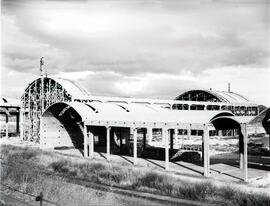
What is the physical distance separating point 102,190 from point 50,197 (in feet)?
11.5

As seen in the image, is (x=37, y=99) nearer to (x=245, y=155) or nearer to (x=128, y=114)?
(x=128, y=114)

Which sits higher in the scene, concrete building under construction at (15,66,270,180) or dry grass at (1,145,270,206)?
concrete building under construction at (15,66,270,180)

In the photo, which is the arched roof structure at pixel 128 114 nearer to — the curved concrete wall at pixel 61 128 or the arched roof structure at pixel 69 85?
the curved concrete wall at pixel 61 128

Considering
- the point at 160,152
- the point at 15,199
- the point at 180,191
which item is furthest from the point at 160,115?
the point at 15,199

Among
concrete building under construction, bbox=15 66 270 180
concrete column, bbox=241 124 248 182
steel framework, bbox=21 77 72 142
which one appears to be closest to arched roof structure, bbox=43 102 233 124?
concrete building under construction, bbox=15 66 270 180

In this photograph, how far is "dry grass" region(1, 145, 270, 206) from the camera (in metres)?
15.4

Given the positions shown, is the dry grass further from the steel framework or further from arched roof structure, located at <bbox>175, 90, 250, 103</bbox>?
arched roof structure, located at <bbox>175, 90, 250, 103</bbox>

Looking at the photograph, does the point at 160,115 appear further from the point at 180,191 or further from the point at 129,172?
the point at 180,191

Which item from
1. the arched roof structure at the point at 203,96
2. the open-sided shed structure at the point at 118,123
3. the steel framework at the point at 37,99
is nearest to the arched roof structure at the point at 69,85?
the steel framework at the point at 37,99

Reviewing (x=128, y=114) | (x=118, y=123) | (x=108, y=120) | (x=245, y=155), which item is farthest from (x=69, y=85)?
(x=245, y=155)

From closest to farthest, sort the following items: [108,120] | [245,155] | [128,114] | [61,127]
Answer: [245,155]
[108,120]
[128,114]
[61,127]

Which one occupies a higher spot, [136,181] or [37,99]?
[37,99]

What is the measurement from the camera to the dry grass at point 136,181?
15.4 meters

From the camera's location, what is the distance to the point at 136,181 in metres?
19.0
